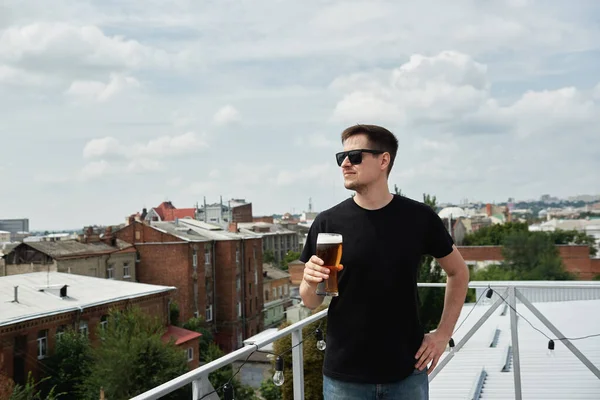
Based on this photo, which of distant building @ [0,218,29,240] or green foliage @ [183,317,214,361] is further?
distant building @ [0,218,29,240]

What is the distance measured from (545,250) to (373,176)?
6185cm

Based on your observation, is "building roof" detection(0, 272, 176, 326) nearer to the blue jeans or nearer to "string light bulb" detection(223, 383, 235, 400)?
"string light bulb" detection(223, 383, 235, 400)

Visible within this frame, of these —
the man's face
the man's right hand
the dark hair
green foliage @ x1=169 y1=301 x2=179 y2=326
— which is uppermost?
the dark hair

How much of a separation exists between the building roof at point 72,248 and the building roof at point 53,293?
2.39 m

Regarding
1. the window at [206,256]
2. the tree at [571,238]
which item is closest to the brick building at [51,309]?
the window at [206,256]

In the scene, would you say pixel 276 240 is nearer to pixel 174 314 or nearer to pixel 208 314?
pixel 208 314

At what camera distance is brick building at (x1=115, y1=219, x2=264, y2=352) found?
4847 centimetres

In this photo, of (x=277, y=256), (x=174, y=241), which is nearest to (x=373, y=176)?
(x=174, y=241)

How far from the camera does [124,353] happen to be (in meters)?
32.4

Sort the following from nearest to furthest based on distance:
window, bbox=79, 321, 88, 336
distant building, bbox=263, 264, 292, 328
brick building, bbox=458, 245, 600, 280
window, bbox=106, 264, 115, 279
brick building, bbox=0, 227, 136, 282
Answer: window, bbox=79, 321, 88, 336 < brick building, bbox=0, 227, 136, 282 < window, bbox=106, 264, 115, 279 < brick building, bbox=458, 245, 600, 280 < distant building, bbox=263, 264, 292, 328

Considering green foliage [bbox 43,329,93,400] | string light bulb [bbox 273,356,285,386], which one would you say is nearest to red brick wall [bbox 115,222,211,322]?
green foliage [bbox 43,329,93,400]

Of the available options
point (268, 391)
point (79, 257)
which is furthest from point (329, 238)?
point (79, 257)

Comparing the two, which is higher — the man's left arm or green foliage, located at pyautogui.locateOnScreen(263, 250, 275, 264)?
the man's left arm

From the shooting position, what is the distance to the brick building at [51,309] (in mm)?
30047
